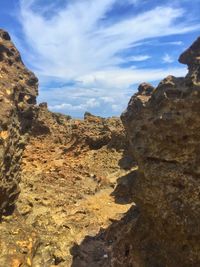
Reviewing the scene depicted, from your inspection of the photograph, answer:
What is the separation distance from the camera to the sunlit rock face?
39.9 ft

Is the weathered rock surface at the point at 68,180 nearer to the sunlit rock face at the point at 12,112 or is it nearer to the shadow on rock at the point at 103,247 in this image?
the shadow on rock at the point at 103,247

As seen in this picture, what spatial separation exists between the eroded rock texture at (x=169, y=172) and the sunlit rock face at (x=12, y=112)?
3802 millimetres

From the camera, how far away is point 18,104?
13.7 m

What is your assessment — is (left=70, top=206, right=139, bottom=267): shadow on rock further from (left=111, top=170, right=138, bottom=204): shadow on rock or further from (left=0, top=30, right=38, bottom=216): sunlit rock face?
(left=111, top=170, right=138, bottom=204): shadow on rock

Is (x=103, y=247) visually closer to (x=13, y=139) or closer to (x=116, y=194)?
(x=13, y=139)

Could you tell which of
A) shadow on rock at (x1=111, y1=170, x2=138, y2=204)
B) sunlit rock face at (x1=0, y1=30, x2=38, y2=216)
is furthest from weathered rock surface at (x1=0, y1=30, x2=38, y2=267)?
shadow on rock at (x1=111, y1=170, x2=138, y2=204)

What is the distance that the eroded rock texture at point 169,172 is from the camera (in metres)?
9.30

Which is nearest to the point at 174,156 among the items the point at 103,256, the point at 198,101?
the point at 198,101

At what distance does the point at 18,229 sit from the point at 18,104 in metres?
4.15

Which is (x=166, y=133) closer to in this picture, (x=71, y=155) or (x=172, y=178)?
(x=172, y=178)

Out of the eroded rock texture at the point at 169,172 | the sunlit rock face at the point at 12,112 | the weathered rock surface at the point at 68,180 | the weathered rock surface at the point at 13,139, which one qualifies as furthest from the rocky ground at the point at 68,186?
the eroded rock texture at the point at 169,172

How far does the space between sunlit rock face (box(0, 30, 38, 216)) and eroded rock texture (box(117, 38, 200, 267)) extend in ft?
12.5

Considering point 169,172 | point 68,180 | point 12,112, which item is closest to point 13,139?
point 12,112

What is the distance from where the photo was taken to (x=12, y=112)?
12.5m
